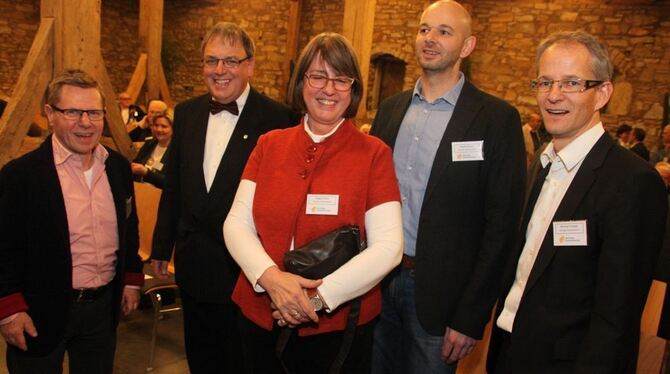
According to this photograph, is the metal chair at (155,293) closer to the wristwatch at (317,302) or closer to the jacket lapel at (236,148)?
the jacket lapel at (236,148)

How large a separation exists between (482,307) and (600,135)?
68 centimetres

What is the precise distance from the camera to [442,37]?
73.6 inches

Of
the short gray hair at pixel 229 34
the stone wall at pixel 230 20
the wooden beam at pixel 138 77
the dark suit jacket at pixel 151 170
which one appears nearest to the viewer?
the short gray hair at pixel 229 34

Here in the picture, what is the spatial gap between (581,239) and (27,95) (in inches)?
115

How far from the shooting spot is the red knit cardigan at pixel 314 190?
149 cm

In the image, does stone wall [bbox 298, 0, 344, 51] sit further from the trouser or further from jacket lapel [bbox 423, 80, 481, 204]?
the trouser

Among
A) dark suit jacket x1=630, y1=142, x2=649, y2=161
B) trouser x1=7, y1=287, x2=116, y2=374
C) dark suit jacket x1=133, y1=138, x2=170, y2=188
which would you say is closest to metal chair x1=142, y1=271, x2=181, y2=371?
dark suit jacket x1=133, y1=138, x2=170, y2=188

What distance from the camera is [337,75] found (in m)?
1.56

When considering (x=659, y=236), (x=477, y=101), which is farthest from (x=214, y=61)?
(x=659, y=236)

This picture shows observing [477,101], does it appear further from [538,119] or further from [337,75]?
[538,119]

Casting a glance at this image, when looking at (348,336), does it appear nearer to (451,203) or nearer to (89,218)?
(451,203)

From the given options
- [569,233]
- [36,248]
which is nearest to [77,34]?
[36,248]

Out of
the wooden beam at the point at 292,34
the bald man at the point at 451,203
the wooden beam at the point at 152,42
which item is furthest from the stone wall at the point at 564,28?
the bald man at the point at 451,203

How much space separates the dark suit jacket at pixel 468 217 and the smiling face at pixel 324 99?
43 centimetres
